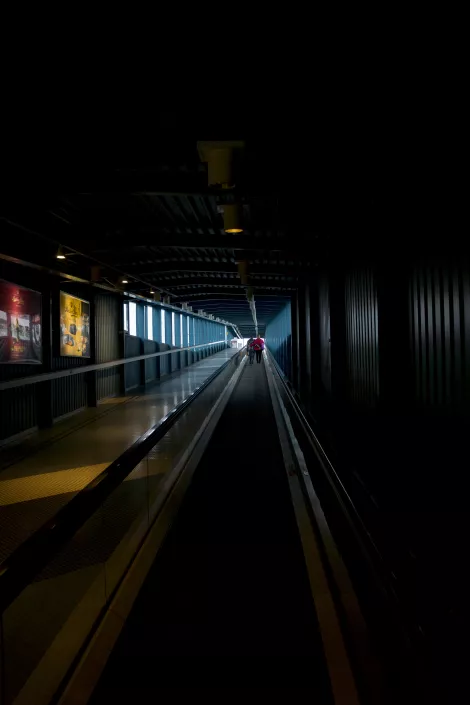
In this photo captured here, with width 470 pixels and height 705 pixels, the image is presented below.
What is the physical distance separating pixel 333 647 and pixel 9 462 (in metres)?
4.74

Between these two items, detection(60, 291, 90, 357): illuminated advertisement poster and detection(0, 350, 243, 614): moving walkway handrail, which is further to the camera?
detection(60, 291, 90, 357): illuminated advertisement poster

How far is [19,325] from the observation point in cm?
690

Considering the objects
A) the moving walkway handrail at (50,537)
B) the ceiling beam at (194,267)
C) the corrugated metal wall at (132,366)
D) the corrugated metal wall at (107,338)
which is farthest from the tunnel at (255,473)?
the corrugated metal wall at (132,366)

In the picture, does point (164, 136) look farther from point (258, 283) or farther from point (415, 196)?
point (258, 283)

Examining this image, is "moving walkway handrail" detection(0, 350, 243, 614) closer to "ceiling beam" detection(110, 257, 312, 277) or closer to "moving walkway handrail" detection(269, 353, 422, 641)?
"moving walkway handrail" detection(269, 353, 422, 641)

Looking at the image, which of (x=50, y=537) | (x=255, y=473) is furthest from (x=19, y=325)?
(x=50, y=537)

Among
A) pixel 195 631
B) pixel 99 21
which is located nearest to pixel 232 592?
pixel 195 631

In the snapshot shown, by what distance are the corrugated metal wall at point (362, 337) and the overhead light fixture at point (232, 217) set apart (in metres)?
1.62

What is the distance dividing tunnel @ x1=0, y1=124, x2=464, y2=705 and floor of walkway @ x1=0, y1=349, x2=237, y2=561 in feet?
0.16

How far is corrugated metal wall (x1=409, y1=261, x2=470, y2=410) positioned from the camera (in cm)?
296

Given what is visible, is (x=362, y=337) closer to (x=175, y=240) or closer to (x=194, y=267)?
(x=175, y=240)

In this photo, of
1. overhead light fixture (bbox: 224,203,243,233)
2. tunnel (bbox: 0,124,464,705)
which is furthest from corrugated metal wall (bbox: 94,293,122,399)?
overhead light fixture (bbox: 224,203,243,233)

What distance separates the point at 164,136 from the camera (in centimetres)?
374

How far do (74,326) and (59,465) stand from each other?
4157mm
